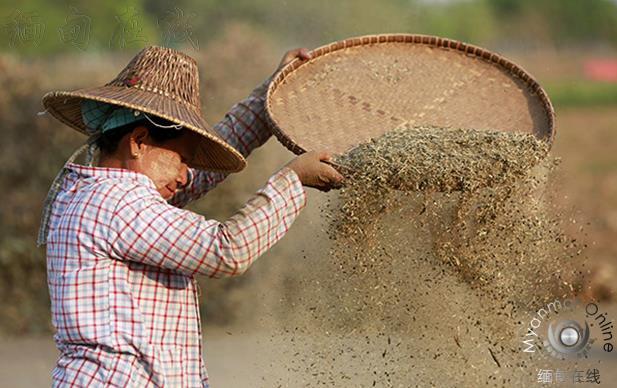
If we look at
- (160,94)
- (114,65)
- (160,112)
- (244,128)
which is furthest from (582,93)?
(160,112)

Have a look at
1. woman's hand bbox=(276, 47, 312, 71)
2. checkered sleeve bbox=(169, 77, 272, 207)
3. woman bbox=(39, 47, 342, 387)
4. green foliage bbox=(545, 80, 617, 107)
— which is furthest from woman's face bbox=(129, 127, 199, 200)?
green foliage bbox=(545, 80, 617, 107)

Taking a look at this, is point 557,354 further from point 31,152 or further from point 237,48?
point 31,152

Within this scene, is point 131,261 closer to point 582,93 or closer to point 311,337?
point 311,337

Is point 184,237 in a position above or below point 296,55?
below

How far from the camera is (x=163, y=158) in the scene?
2.85m

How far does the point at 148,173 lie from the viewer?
2807mm

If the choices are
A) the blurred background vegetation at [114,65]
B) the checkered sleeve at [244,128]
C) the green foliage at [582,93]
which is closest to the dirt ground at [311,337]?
the blurred background vegetation at [114,65]

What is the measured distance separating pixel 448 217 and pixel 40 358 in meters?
3.99

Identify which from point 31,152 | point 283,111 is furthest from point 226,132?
point 31,152

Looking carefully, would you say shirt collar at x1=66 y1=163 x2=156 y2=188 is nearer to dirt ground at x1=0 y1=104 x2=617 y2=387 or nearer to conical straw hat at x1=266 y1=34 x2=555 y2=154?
conical straw hat at x1=266 y1=34 x2=555 y2=154

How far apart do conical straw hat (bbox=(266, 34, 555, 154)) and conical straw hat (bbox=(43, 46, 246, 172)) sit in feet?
1.76

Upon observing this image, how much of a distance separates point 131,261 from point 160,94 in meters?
0.46

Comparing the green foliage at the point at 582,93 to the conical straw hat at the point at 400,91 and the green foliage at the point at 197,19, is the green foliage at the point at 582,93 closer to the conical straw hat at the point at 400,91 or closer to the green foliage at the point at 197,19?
the green foliage at the point at 197,19

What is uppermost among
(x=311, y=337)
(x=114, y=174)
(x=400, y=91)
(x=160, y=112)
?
(x=400, y=91)
